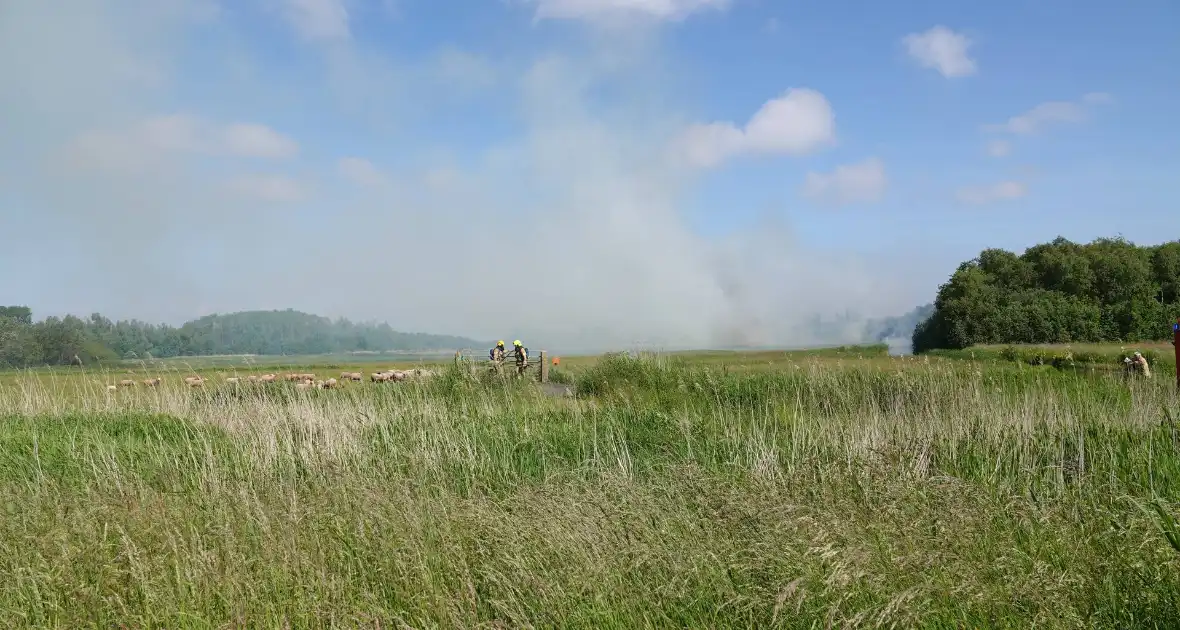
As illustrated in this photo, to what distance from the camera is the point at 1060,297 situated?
3797 centimetres

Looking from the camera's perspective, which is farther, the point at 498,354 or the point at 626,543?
the point at 498,354

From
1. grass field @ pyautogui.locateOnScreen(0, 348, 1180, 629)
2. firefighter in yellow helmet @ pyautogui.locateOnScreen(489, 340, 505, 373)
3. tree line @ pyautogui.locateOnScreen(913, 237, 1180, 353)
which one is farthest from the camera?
tree line @ pyautogui.locateOnScreen(913, 237, 1180, 353)

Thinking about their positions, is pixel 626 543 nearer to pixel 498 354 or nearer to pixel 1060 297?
pixel 498 354

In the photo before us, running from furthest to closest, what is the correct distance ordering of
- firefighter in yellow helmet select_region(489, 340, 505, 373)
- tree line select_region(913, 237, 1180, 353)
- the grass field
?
tree line select_region(913, 237, 1180, 353) < firefighter in yellow helmet select_region(489, 340, 505, 373) < the grass field

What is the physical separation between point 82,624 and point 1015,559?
205 inches

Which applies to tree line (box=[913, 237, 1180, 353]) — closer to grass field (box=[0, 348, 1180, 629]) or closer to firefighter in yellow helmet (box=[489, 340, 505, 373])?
firefighter in yellow helmet (box=[489, 340, 505, 373])

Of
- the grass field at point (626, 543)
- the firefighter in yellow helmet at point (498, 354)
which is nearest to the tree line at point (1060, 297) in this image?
the firefighter in yellow helmet at point (498, 354)

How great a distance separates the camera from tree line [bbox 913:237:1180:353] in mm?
35438

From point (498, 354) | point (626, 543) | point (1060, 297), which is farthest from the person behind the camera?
point (1060, 297)

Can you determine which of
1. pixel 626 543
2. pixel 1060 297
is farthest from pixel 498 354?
pixel 1060 297

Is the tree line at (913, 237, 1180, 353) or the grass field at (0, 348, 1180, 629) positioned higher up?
the tree line at (913, 237, 1180, 353)

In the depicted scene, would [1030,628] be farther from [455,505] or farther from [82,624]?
[82,624]

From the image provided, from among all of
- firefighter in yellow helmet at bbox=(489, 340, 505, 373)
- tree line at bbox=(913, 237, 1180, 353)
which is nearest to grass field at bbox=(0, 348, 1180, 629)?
firefighter in yellow helmet at bbox=(489, 340, 505, 373)

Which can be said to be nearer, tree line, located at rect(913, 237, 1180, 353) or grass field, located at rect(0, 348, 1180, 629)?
grass field, located at rect(0, 348, 1180, 629)
